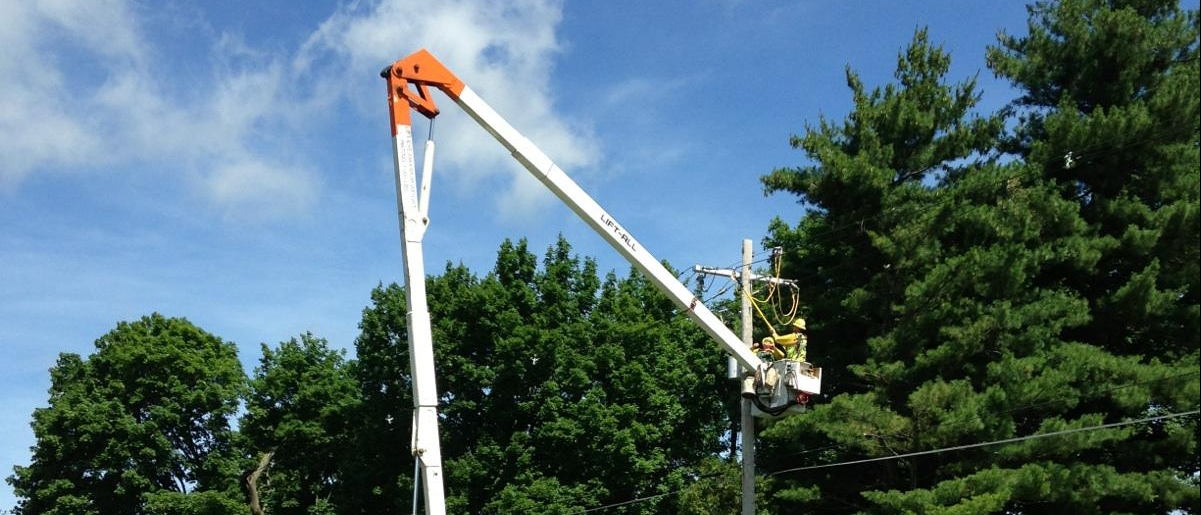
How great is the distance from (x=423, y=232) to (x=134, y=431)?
1410 inches

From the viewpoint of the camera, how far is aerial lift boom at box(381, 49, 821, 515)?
575 inches

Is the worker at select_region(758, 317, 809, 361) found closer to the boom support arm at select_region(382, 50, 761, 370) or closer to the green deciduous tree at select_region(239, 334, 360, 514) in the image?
the boom support arm at select_region(382, 50, 761, 370)

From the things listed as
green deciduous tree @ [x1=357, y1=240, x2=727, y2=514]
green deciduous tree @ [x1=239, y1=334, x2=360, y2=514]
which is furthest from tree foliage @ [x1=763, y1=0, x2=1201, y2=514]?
green deciduous tree @ [x1=239, y1=334, x2=360, y2=514]

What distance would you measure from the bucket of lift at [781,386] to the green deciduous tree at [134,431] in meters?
30.7

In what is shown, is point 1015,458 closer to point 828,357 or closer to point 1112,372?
point 1112,372

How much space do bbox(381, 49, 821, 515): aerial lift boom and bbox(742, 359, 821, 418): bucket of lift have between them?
0.07 ft

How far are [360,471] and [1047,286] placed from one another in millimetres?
25125

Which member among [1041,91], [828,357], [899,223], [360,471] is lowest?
[360,471]

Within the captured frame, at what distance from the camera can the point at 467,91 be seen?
16859mm

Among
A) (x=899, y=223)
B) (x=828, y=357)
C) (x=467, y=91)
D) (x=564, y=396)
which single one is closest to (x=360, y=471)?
(x=564, y=396)

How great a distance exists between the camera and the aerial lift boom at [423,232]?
1461cm

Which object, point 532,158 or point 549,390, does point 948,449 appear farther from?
point 549,390

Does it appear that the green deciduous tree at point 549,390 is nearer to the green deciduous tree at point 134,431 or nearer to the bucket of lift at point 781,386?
the green deciduous tree at point 134,431

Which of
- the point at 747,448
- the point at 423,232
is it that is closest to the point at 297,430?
the point at 747,448
